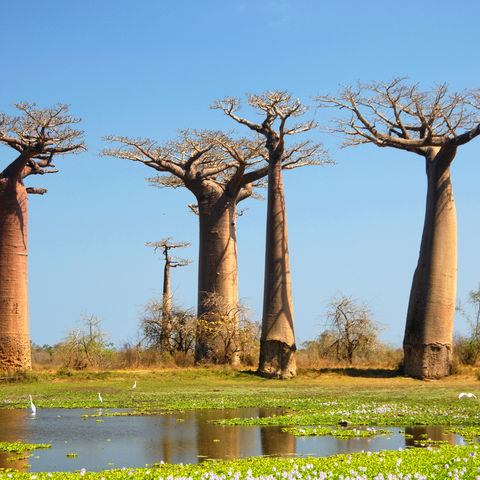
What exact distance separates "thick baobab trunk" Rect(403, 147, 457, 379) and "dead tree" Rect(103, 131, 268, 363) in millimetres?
6026

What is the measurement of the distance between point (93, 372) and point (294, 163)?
32.1ft

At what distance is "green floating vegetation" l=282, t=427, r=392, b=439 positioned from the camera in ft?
29.0

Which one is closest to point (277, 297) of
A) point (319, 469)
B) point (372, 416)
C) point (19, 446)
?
point (372, 416)

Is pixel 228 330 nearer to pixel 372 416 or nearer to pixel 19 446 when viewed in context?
pixel 372 416

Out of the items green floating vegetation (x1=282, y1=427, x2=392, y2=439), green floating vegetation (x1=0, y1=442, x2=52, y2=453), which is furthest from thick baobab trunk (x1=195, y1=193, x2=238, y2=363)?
Result: green floating vegetation (x1=0, y1=442, x2=52, y2=453)

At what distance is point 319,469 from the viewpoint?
6352 mm

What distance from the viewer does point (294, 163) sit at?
2445 cm

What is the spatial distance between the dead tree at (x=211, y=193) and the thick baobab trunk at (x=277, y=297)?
272 centimetres

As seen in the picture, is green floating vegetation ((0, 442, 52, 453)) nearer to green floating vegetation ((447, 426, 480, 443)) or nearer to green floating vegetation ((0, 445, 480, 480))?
green floating vegetation ((0, 445, 480, 480))

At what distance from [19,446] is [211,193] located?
1702 cm

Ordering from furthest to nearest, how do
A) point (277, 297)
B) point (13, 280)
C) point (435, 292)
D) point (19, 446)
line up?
point (13, 280), point (277, 297), point (435, 292), point (19, 446)

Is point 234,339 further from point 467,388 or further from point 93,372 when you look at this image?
point 467,388

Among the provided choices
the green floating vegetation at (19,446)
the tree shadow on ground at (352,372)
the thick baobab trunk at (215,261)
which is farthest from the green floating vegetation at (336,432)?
the thick baobab trunk at (215,261)

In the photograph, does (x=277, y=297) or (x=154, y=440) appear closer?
(x=154, y=440)
